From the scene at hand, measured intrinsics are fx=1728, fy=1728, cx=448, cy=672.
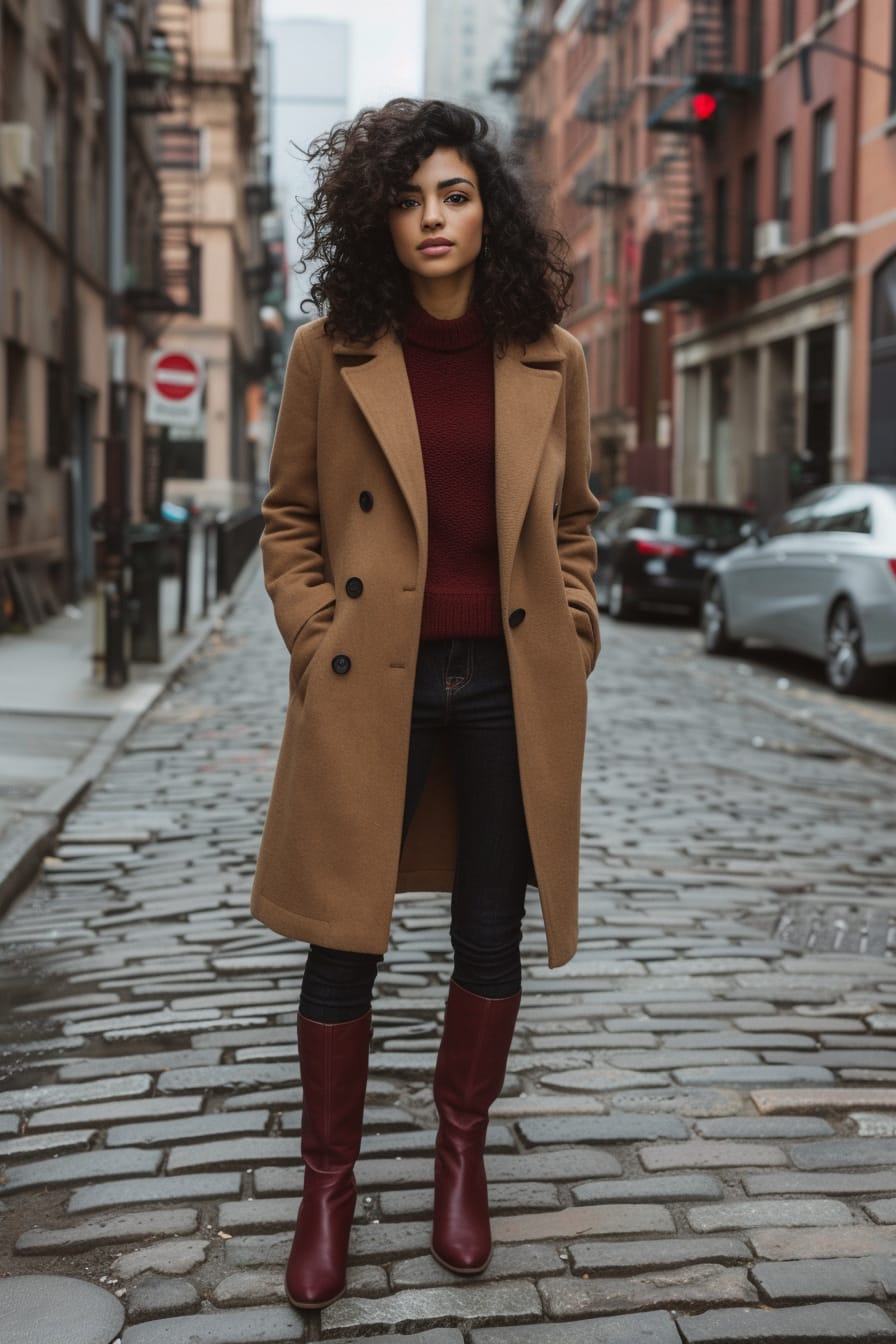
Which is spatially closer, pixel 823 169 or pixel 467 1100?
pixel 467 1100

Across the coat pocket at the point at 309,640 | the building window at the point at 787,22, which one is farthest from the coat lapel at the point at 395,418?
the building window at the point at 787,22

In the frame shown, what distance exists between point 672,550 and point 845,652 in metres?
6.51

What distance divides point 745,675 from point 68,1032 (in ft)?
33.7

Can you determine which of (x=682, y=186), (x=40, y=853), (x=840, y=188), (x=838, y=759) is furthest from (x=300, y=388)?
(x=682, y=186)

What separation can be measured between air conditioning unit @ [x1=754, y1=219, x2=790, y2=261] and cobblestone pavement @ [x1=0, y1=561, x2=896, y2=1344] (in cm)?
2284

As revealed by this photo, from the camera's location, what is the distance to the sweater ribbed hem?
295cm

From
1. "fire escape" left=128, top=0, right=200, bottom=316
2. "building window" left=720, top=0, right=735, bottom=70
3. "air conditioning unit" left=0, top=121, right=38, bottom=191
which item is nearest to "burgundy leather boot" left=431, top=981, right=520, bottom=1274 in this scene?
"air conditioning unit" left=0, top=121, right=38, bottom=191

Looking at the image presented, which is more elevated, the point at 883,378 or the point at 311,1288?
the point at 883,378

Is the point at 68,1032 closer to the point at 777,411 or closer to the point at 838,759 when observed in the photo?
the point at 838,759

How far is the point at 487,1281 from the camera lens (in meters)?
2.97

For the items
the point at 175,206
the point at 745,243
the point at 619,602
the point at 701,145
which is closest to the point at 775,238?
the point at 745,243

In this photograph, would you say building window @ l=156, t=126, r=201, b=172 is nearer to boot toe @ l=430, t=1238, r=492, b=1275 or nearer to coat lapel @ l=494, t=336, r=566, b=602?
coat lapel @ l=494, t=336, r=566, b=602

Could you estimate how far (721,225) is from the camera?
32.5m

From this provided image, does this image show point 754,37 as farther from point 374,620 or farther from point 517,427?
point 374,620
